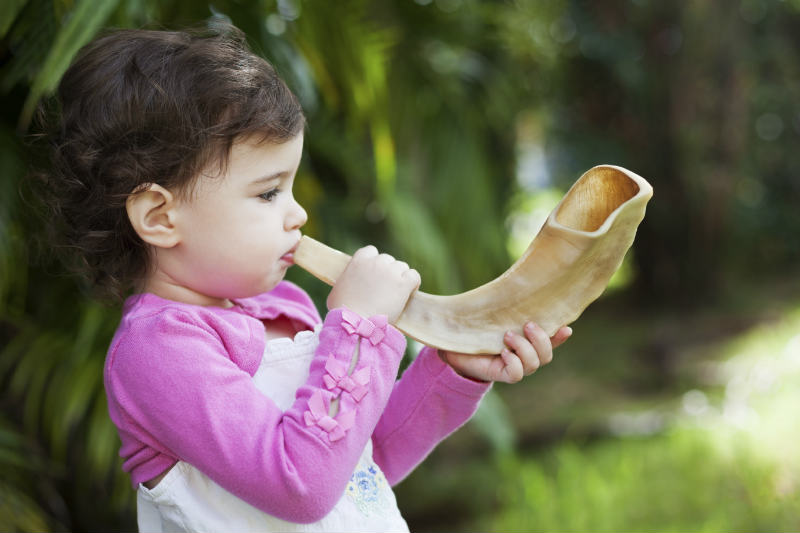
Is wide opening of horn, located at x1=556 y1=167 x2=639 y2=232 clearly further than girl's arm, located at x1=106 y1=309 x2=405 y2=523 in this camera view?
Yes

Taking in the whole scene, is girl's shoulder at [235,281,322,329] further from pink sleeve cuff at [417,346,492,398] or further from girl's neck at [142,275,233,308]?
pink sleeve cuff at [417,346,492,398]

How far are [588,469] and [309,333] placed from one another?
2.49 metres

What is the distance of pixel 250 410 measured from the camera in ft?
3.30

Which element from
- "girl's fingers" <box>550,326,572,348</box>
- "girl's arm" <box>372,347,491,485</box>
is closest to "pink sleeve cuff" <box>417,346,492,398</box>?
"girl's arm" <box>372,347,491,485</box>

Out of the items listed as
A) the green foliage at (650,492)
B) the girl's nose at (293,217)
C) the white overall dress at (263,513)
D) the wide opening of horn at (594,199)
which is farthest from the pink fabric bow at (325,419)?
the green foliage at (650,492)

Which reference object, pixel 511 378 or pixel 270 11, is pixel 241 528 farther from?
pixel 270 11

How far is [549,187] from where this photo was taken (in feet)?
21.6

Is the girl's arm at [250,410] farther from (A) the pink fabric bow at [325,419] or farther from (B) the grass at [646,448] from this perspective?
(B) the grass at [646,448]

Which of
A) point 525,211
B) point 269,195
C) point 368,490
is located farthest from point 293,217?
point 525,211

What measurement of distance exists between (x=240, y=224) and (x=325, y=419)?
10.7 inches

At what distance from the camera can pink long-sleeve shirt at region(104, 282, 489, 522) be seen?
0.99 metres

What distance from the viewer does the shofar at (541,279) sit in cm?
109

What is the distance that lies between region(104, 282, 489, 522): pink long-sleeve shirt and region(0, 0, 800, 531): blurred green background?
0.54 m

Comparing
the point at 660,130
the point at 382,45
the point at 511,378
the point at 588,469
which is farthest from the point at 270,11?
the point at 660,130
